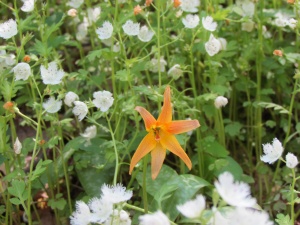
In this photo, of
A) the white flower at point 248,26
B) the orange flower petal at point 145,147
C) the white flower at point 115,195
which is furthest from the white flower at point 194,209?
the white flower at point 248,26

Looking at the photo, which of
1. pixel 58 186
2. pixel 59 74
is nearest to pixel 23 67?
pixel 59 74

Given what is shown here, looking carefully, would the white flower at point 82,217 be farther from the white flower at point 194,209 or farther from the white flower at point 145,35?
the white flower at point 145,35

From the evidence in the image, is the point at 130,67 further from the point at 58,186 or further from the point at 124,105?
the point at 58,186

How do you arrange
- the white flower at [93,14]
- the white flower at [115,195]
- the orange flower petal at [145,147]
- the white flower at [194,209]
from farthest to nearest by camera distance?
the white flower at [93,14], the orange flower petal at [145,147], the white flower at [115,195], the white flower at [194,209]

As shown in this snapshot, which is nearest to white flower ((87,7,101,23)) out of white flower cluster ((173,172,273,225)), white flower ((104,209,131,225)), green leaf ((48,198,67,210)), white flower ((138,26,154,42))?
white flower ((138,26,154,42))

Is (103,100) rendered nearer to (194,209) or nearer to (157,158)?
(157,158)

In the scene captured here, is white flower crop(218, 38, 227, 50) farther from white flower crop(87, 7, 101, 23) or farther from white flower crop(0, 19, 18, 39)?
white flower crop(0, 19, 18, 39)
